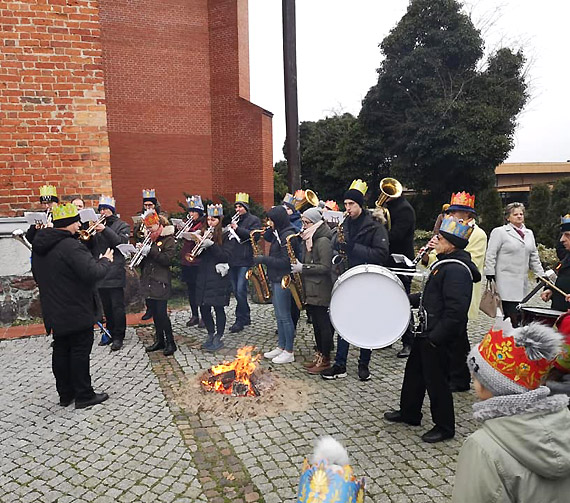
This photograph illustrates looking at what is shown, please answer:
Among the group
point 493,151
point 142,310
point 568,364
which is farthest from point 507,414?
point 493,151

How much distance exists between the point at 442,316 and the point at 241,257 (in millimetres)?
4257

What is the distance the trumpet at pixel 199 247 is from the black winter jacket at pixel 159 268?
0.37 metres

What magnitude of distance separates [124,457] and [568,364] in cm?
355

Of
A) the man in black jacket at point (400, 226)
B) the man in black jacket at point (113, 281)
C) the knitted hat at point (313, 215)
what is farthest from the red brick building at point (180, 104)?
the man in black jacket at point (400, 226)

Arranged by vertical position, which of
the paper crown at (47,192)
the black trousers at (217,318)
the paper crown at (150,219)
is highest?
the paper crown at (47,192)

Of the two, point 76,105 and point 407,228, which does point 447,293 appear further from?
point 76,105

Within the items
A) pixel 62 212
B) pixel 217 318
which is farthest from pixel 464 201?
pixel 62 212

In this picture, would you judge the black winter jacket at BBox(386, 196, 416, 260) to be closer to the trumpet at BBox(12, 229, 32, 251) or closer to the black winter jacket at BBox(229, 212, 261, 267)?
the black winter jacket at BBox(229, 212, 261, 267)

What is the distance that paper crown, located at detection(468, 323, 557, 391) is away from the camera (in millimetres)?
1747

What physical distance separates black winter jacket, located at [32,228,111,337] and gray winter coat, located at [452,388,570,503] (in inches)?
160

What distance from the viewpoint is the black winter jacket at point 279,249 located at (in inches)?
232

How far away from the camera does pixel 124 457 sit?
393cm

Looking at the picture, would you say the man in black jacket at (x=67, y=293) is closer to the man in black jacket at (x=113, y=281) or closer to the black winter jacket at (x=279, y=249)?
the man in black jacket at (x=113, y=281)

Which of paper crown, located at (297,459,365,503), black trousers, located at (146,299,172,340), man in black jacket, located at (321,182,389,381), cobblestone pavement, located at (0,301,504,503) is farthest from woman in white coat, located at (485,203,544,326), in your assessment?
paper crown, located at (297,459,365,503)
